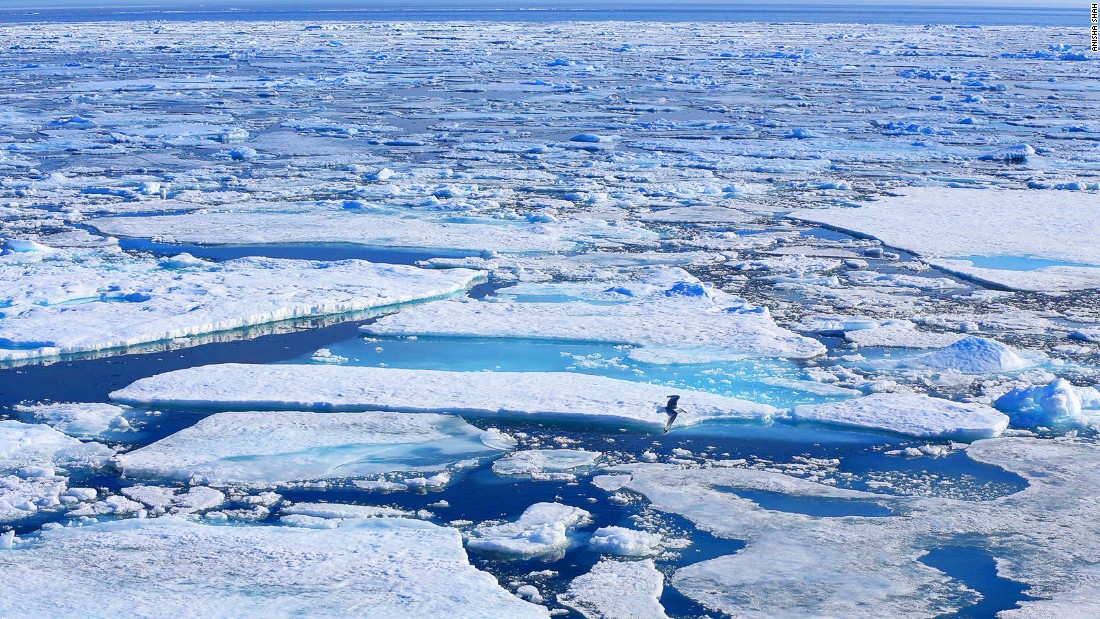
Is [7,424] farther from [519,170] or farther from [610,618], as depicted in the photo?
[519,170]

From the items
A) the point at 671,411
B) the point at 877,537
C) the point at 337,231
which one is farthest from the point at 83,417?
the point at 337,231

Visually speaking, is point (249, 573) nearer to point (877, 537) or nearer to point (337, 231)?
point (877, 537)

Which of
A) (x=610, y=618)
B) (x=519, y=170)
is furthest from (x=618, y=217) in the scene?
(x=610, y=618)

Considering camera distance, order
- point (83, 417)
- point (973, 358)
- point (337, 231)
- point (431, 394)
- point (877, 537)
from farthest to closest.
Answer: point (337, 231), point (973, 358), point (431, 394), point (83, 417), point (877, 537)

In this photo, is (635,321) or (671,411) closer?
(671,411)

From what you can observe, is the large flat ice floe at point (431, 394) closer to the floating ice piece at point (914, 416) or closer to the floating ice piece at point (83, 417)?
the floating ice piece at point (83, 417)

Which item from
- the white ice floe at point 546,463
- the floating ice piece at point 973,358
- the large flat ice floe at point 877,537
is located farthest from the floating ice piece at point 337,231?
the large flat ice floe at point 877,537
